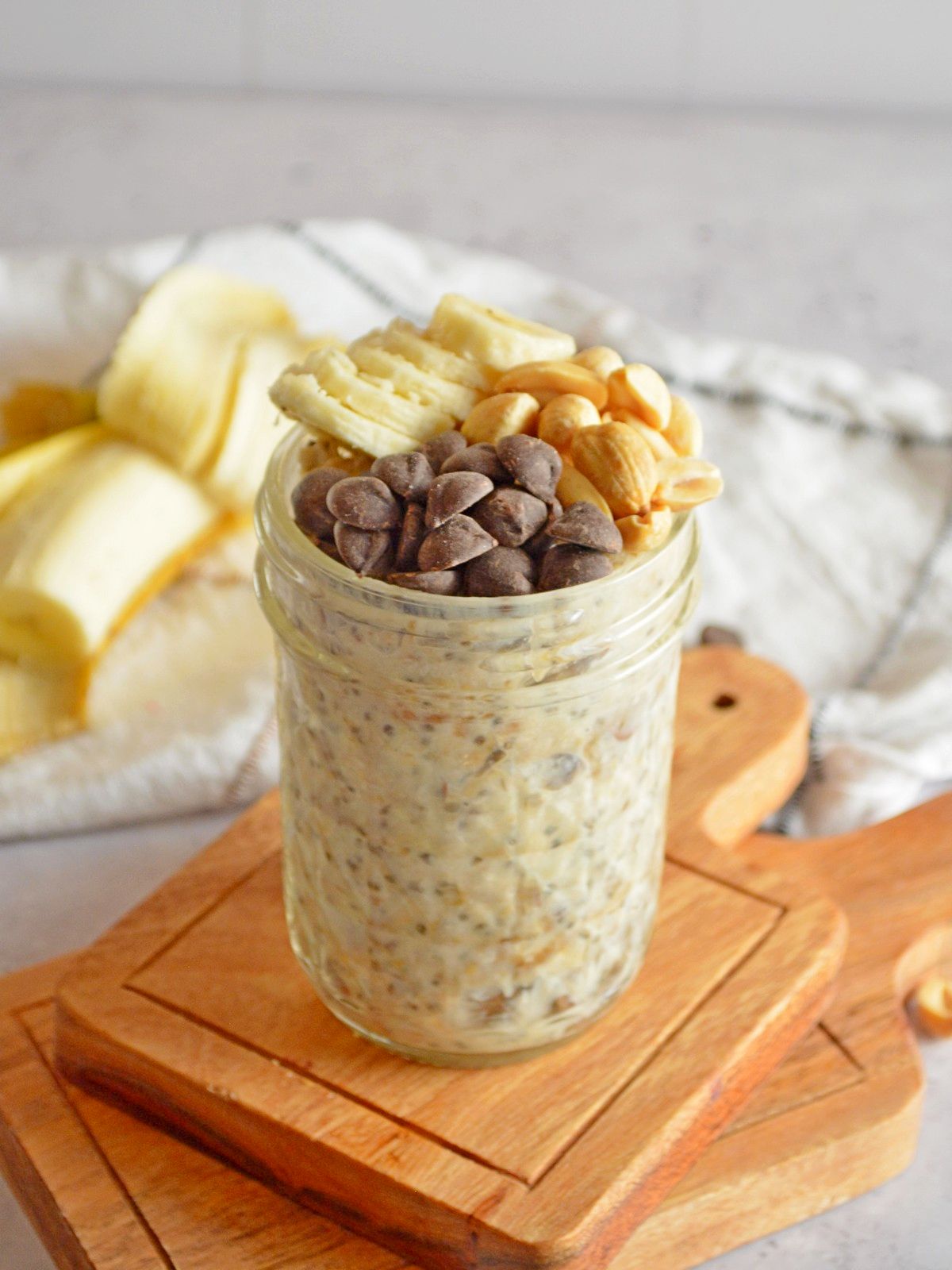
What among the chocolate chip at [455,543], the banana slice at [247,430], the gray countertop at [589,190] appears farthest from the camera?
the gray countertop at [589,190]

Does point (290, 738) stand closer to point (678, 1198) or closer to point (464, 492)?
point (464, 492)

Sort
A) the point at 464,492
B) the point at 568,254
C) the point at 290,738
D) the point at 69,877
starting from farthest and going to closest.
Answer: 1. the point at 568,254
2. the point at 69,877
3. the point at 290,738
4. the point at 464,492

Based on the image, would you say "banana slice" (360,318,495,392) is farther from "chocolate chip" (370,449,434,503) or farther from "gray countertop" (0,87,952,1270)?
"gray countertop" (0,87,952,1270)

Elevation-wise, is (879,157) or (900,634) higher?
(879,157)

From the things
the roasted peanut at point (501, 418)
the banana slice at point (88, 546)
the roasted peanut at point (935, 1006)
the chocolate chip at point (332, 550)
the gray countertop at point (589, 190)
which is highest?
the roasted peanut at point (501, 418)

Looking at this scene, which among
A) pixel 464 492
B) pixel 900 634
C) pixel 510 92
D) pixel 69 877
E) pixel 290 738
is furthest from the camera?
pixel 510 92

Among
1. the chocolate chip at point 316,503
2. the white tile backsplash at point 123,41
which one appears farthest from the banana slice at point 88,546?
the white tile backsplash at point 123,41

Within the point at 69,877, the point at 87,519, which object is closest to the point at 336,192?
the point at 87,519

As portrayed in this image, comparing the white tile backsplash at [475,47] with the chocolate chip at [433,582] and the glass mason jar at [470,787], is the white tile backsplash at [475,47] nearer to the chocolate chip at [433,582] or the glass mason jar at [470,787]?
the glass mason jar at [470,787]
